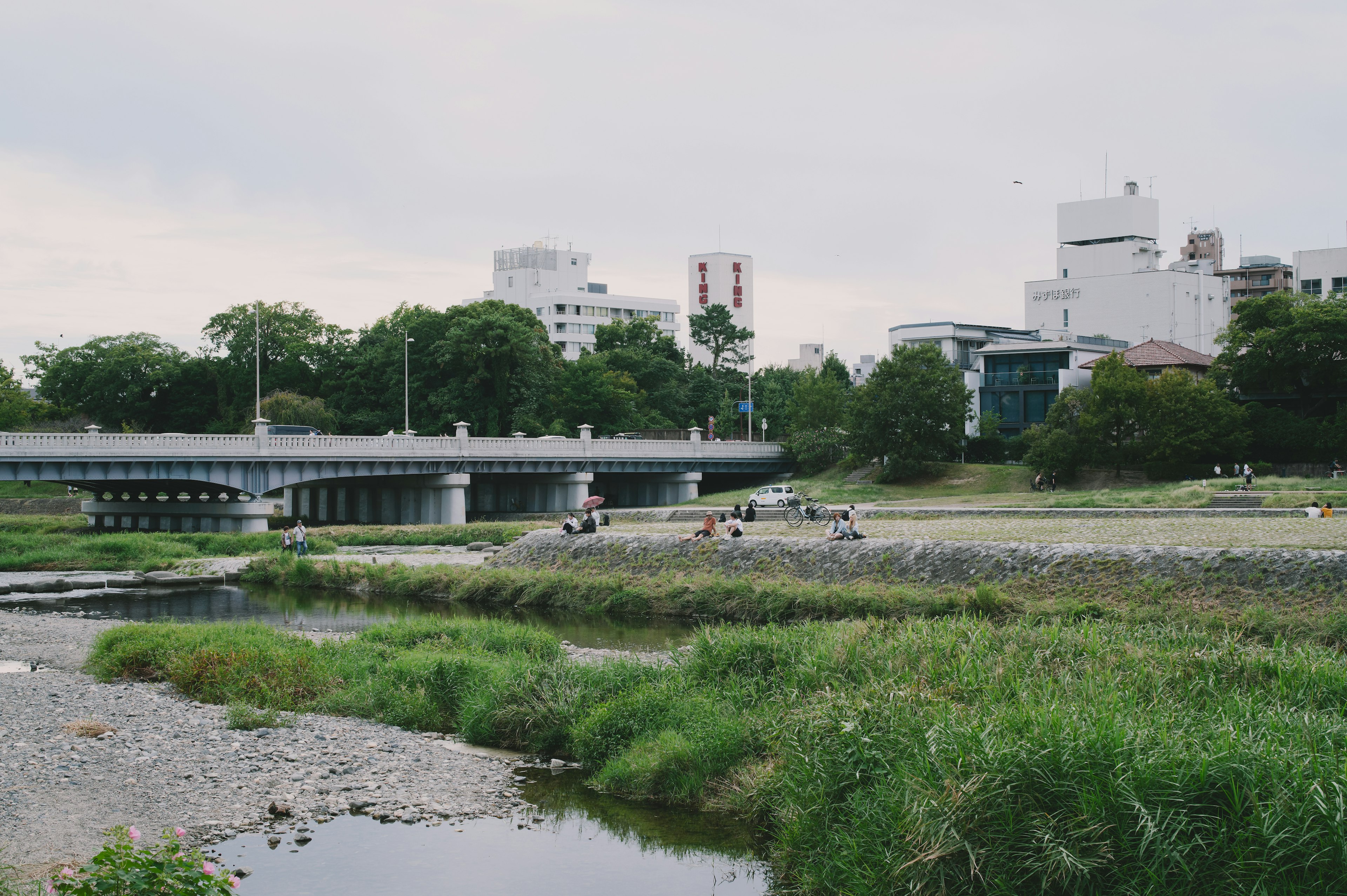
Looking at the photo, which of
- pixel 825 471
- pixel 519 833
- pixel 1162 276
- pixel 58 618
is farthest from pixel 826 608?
pixel 1162 276

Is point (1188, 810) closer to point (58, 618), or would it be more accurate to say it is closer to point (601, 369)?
point (58, 618)

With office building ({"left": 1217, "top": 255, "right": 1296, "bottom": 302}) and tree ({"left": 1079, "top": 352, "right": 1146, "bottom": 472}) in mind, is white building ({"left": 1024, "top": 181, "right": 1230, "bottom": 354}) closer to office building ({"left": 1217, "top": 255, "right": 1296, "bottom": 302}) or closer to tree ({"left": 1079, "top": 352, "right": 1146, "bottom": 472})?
office building ({"left": 1217, "top": 255, "right": 1296, "bottom": 302})

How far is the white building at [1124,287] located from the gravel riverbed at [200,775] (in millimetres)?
99977

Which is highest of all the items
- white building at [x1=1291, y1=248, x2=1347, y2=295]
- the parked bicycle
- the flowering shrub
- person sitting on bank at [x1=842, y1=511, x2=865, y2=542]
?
white building at [x1=1291, y1=248, x2=1347, y2=295]

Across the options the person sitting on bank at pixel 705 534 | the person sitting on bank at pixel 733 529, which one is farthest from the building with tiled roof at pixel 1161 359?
the person sitting on bank at pixel 705 534

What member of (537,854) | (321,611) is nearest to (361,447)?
(321,611)

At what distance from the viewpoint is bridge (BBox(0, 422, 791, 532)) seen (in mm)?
53312

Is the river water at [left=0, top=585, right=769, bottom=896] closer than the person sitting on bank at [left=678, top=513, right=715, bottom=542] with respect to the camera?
Yes

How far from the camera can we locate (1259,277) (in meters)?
132

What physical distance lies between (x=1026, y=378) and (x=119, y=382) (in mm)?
78837

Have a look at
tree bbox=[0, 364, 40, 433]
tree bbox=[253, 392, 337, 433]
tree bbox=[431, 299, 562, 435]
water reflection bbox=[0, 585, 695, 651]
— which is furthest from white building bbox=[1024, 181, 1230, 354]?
tree bbox=[0, 364, 40, 433]

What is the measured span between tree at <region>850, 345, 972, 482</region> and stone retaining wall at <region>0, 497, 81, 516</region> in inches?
2307

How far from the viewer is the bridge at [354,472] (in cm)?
5331

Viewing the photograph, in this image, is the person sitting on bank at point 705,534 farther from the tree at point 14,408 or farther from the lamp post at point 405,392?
the tree at point 14,408
